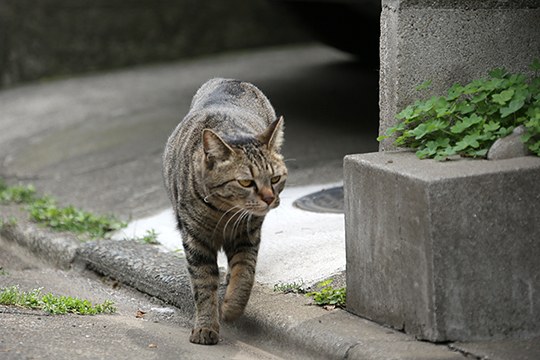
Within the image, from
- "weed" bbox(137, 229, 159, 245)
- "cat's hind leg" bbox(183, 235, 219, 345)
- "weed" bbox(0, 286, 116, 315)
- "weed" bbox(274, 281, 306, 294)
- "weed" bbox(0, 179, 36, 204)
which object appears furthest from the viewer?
"weed" bbox(0, 179, 36, 204)

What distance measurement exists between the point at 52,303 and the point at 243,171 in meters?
1.28

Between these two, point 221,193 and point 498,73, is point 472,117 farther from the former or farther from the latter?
point 221,193

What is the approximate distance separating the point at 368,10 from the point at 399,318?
15.0ft

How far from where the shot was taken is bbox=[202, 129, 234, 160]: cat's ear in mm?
4549

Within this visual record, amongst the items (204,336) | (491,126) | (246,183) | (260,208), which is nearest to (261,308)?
(204,336)

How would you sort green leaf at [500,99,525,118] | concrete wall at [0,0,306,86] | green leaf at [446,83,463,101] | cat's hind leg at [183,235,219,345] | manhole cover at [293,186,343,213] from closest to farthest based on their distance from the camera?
green leaf at [500,99,525,118] → green leaf at [446,83,463,101] → cat's hind leg at [183,235,219,345] → manhole cover at [293,186,343,213] → concrete wall at [0,0,306,86]

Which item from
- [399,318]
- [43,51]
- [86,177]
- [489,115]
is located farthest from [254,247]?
[43,51]

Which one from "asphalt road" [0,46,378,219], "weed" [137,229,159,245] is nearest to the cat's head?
"weed" [137,229,159,245]

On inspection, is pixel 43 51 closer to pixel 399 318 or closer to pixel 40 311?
pixel 40 311

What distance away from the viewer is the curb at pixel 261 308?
4168mm

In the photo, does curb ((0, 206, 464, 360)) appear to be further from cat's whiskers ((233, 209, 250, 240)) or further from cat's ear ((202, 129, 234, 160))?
cat's ear ((202, 129, 234, 160))

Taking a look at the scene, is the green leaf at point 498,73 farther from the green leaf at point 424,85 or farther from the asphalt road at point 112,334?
the asphalt road at point 112,334

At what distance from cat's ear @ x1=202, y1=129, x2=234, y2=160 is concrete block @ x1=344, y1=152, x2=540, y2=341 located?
0.70 m

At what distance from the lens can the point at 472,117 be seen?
4445mm
